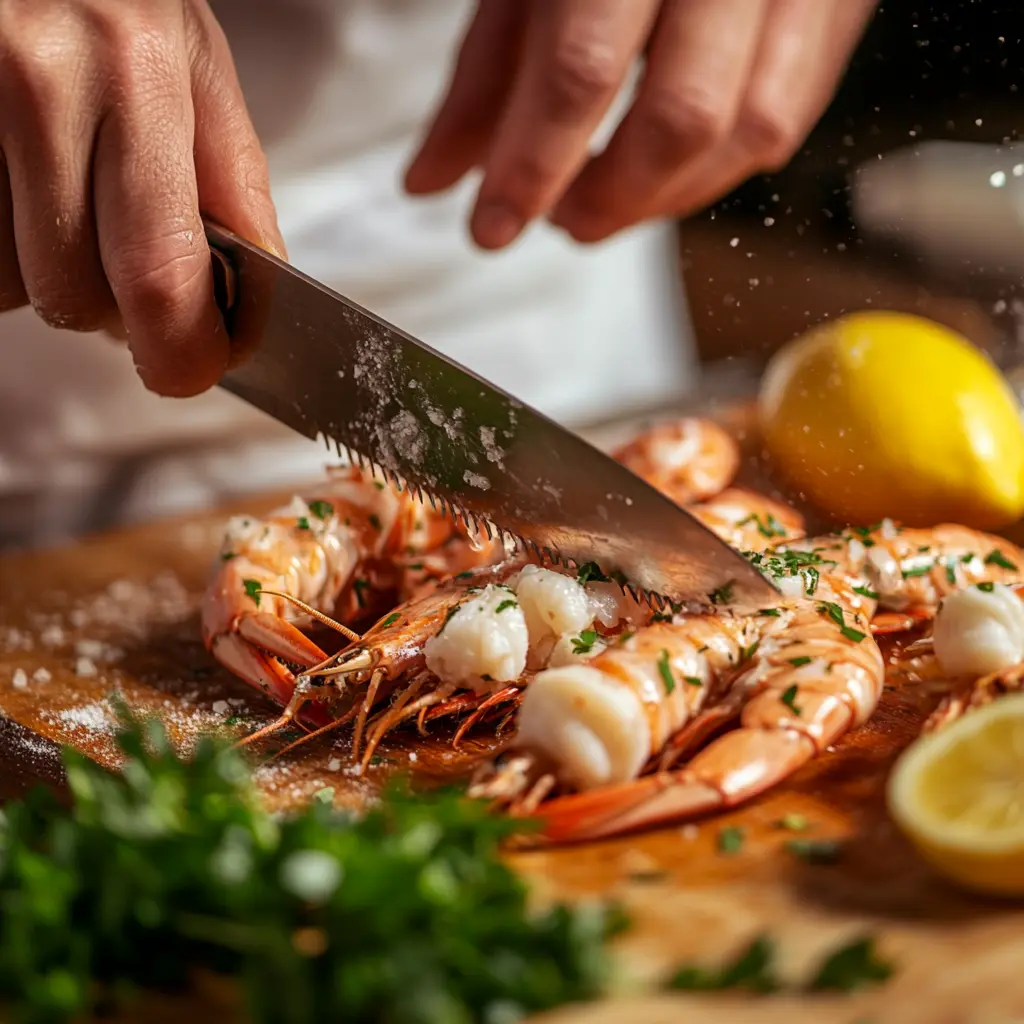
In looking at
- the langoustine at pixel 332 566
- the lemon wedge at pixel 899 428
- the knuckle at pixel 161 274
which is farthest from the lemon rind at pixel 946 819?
the knuckle at pixel 161 274

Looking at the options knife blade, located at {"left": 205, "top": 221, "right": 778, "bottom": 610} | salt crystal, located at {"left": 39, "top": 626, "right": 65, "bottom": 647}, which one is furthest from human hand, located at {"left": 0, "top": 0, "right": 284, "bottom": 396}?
salt crystal, located at {"left": 39, "top": 626, "right": 65, "bottom": 647}

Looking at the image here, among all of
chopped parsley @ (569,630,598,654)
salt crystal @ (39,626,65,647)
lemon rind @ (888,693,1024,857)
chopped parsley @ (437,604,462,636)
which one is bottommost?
salt crystal @ (39,626,65,647)

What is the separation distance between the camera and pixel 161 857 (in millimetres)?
1336

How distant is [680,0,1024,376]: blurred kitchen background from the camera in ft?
8.55

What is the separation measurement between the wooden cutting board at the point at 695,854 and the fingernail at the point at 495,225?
1090 mm

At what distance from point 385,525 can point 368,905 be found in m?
1.27

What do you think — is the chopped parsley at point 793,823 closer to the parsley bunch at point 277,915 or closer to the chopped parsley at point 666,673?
the chopped parsley at point 666,673

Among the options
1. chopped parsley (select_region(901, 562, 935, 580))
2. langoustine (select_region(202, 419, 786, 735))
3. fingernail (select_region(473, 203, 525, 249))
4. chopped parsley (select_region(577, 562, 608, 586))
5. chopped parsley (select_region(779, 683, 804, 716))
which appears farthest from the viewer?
fingernail (select_region(473, 203, 525, 249))

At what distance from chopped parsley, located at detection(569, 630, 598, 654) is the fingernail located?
1.32 meters

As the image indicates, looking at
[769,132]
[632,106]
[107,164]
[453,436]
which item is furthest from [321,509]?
[769,132]

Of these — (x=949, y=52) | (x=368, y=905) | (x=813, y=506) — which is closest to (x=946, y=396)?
(x=813, y=506)

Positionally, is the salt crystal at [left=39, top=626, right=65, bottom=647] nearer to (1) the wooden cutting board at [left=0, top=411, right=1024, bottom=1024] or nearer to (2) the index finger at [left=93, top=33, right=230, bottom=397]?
(1) the wooden cutting board at [left=0, top=411, right=1024, bottom=1024]

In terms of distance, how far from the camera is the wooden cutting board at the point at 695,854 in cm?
130

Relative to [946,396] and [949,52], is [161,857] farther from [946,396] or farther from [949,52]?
[949,52]
